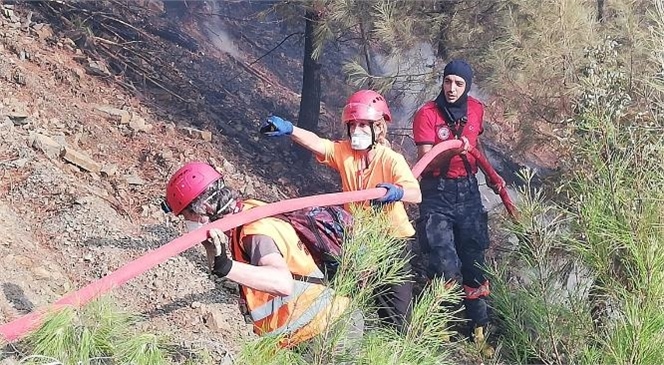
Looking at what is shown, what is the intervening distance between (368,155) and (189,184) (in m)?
1.30

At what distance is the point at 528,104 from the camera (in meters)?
5.50

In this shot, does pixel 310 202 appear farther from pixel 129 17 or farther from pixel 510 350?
pixel 129 17

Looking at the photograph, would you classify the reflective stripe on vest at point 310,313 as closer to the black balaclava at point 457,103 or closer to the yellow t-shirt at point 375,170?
the yellow t-shirt at point 375,170

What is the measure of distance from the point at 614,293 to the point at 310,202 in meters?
1.22

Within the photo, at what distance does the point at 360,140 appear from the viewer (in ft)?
12.7

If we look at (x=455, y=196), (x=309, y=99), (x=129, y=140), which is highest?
(x=455, y=196)

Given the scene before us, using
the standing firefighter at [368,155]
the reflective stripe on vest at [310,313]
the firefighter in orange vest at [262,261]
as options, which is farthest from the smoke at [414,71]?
the reflective stripe on vest at [310,313]

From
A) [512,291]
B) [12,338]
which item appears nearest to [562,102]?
[512,291]

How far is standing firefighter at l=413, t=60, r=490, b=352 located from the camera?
471 cm

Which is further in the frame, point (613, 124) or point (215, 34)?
point (215, 34)

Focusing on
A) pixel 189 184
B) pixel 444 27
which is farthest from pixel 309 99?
pixel 189 184

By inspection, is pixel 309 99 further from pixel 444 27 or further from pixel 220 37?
pixel 220 37

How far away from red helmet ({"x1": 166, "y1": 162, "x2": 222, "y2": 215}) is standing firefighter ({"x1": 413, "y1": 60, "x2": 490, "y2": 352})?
207 centimetres

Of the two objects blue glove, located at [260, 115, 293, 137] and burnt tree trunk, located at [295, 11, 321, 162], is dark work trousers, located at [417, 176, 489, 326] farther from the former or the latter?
burnt tree trunk, located at [295, 11, 321, 162]
